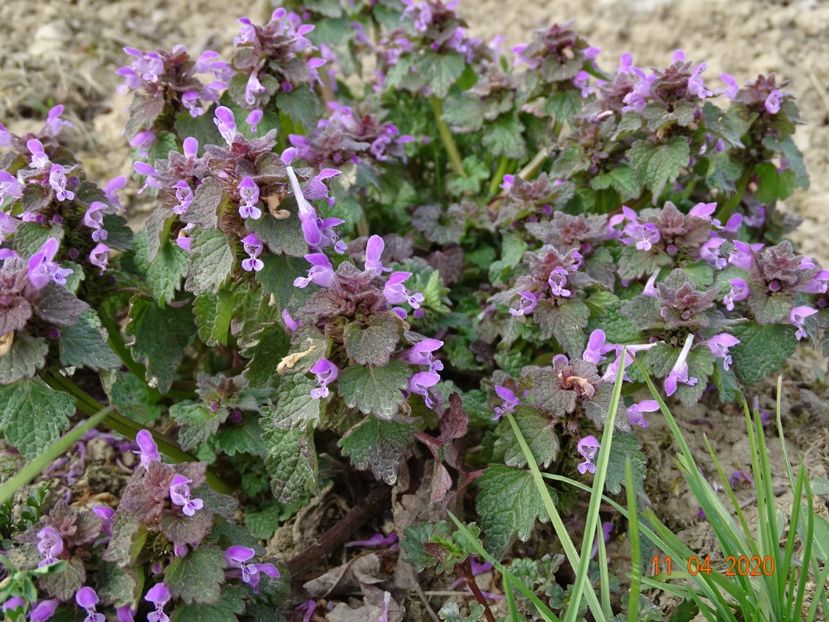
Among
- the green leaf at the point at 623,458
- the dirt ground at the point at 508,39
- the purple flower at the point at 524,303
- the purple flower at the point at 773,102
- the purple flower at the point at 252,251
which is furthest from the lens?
the dirt ground at the point at 508,39

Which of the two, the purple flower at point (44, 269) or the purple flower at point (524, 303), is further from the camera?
the purple flower at point (524, 303)

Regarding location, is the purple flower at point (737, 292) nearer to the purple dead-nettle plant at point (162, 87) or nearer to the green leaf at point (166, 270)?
the green leaf at point (166, 270)

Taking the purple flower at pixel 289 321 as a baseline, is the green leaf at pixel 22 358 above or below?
below

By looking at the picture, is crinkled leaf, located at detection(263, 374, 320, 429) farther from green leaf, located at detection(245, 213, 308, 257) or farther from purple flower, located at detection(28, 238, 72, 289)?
Result: purple flower, located at detection(28, 238, 72, 289)

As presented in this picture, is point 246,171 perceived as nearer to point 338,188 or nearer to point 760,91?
point 338,188

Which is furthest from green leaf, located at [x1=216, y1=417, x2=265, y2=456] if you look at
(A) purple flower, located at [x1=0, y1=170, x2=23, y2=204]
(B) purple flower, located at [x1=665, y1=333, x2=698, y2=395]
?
(B) purple flower, located at [x1=665, y1=333, x2=698, y2=395]

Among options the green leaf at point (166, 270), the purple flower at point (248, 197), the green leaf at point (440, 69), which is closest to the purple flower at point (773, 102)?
the green leaf at point (440, 69)
